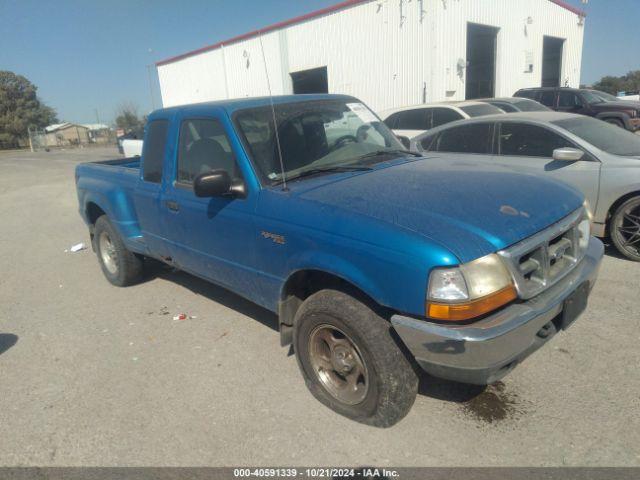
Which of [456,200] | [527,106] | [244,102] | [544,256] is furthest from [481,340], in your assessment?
[527,106]

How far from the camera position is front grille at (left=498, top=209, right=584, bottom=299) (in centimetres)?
237

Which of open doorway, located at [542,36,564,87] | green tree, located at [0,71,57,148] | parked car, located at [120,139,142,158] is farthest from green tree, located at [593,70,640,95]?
green tree, located at [0,71,57,148]

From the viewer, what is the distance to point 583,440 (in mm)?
2543

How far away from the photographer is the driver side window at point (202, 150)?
3.47 m

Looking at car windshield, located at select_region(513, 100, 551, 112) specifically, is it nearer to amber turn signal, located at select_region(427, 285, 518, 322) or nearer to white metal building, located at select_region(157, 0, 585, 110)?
white metal building, located at select_region(157, 0, 585, 110)

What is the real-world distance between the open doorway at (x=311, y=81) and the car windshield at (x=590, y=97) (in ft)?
33.8

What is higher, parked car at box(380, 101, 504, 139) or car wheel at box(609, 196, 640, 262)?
parked car at box(380, 101, 504, 139)

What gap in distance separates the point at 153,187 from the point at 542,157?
444 cm

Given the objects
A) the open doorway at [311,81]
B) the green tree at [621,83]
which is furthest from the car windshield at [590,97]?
the green tree at [621,83]

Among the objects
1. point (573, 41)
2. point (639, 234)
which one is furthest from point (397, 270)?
point (573, 41)

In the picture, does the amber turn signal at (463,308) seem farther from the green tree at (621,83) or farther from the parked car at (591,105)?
the green tree at (621,83)

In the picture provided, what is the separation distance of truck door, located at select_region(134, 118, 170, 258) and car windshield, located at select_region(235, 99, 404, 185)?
1.08 meters

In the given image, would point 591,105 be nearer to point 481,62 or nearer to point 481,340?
point 481,62

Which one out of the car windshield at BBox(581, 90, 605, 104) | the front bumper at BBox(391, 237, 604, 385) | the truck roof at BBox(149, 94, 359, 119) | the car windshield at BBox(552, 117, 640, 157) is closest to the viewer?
the front bumper at BBox(391, 237, 604, 385)
